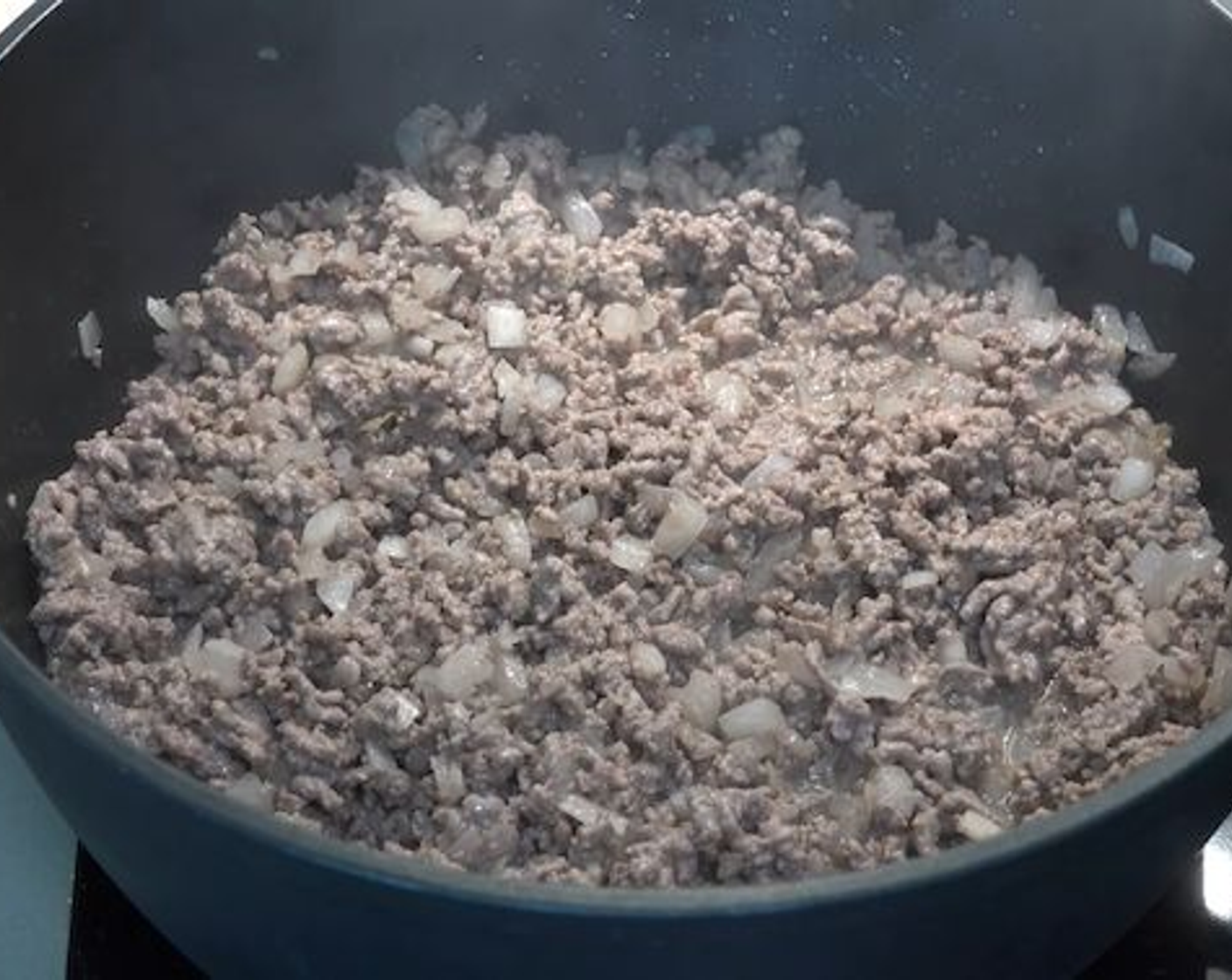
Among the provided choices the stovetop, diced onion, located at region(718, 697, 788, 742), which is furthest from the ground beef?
the stovetop

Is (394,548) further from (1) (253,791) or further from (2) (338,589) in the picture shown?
(1) (253,791)

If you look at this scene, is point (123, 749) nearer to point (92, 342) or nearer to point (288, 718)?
point (288, 718)

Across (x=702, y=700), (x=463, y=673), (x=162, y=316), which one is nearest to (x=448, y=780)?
(x=463, y=673)

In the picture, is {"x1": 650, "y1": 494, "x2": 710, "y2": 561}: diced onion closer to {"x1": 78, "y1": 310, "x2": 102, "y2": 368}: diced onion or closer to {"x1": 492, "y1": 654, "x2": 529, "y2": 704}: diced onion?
{"x1": 492, "y1": 654, "x2": 529, "y2": 704}: diced onion

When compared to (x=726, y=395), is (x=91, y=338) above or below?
above

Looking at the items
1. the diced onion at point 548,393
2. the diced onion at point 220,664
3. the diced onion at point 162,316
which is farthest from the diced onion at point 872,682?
the diced onion at point 162,316

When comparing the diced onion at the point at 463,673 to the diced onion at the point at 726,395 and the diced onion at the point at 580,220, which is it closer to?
the diced onion at the point at 726,395
